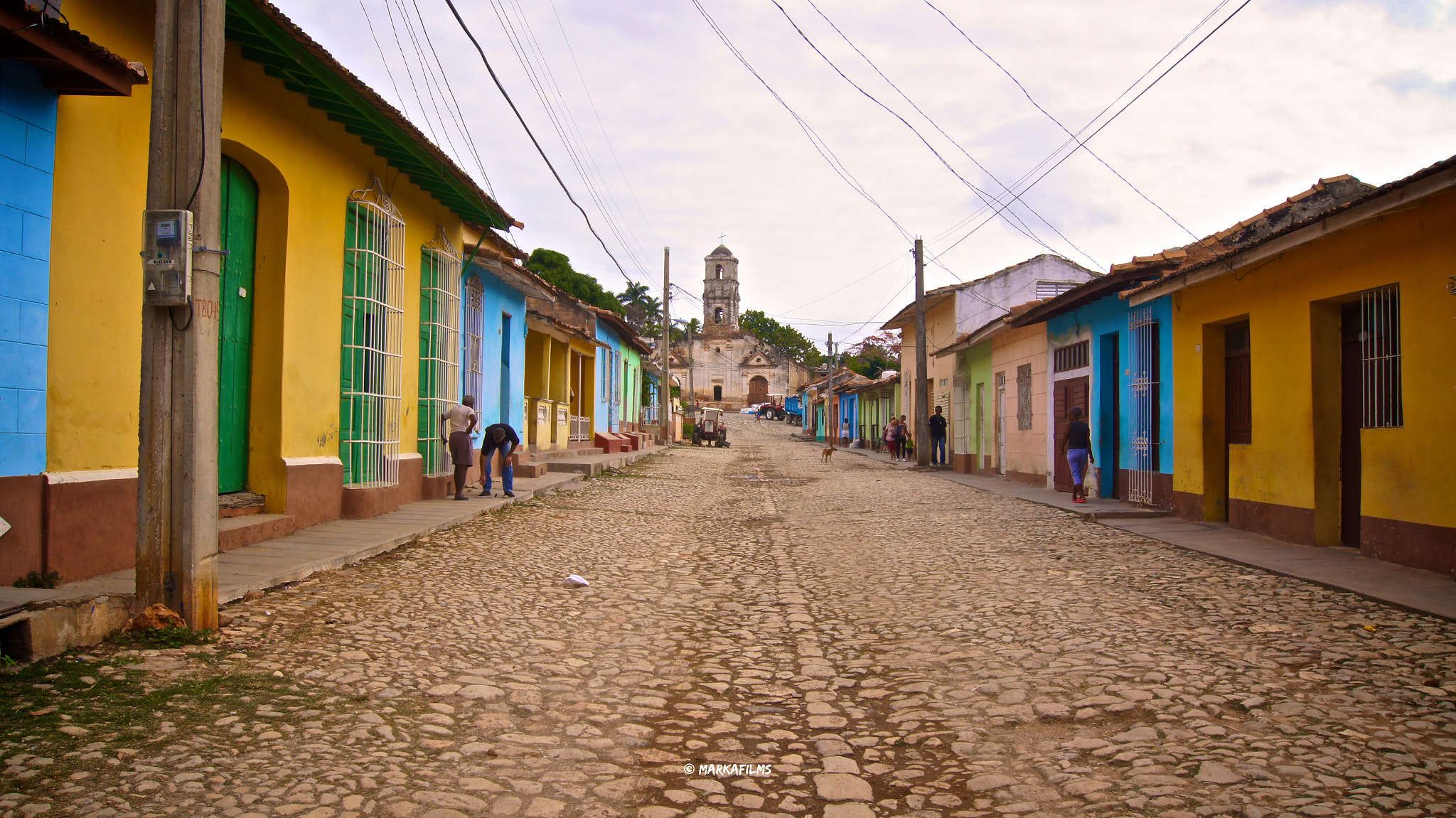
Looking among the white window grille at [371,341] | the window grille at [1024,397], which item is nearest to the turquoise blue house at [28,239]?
the white window grille at [371,341]

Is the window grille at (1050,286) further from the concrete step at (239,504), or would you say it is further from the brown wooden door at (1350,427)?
the concrete step at (239,504)

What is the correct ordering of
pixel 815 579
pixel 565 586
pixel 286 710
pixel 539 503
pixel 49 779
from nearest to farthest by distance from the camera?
1. pixel 49 779
2. pixel 286 710
3. pixel 565 586
4. pixel 815 579
5. pixel 539 503

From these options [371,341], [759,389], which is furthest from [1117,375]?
[759,389]

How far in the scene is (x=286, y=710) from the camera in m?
3.45

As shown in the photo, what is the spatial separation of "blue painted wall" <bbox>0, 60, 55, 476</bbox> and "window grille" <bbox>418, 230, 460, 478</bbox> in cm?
548

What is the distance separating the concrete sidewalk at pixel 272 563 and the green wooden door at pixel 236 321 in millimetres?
758

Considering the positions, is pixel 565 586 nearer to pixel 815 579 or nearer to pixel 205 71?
pixel 815 579

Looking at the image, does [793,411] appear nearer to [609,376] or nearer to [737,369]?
[737,369]

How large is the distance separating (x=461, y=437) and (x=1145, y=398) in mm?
8466

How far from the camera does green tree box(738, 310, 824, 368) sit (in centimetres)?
7669

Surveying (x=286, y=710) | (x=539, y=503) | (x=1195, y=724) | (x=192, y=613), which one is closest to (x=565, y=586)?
(x=192, y=613)

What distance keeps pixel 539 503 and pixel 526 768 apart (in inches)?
334

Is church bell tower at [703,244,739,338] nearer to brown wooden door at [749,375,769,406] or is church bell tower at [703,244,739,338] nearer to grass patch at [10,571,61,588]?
brown wooden door at [749,375,769,406]

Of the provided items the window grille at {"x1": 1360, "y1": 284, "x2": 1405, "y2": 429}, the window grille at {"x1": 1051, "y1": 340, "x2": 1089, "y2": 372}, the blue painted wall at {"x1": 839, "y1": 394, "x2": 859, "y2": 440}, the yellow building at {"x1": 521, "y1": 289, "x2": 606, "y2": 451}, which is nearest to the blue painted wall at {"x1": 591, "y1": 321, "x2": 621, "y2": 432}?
the yellow building at {"x1": 521, "y1": 289, "x2": 606, "y2": 451}
